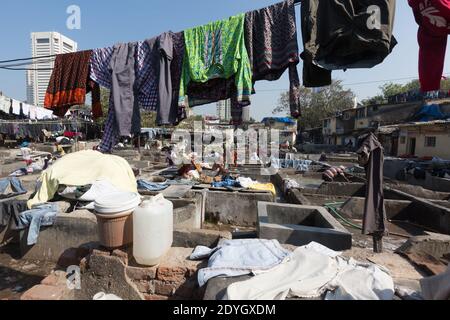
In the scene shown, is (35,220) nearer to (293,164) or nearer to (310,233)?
(310,233)

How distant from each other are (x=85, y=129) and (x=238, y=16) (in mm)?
29903

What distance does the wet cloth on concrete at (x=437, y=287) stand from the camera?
1879 mm

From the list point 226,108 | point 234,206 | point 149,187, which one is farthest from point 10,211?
point 226,108

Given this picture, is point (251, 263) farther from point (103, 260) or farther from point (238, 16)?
point (238, 16)

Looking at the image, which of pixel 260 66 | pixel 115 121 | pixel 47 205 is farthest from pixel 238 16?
pixel 47 205

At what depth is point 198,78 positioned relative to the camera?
3463mm

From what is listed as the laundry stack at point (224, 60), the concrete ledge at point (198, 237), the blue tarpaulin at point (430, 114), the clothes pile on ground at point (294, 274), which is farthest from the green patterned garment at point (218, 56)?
the blue tarpaulin at point (430, 114)

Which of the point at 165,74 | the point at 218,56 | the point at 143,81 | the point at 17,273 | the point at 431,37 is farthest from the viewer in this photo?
the point at 17,273

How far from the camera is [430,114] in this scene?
23.4 meters

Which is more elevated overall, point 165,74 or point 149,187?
point 165,74

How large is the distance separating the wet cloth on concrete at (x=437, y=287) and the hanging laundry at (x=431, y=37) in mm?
2150

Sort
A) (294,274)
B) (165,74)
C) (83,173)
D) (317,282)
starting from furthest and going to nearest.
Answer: (83,173) < (165,74) < (294,274) < (317,282)

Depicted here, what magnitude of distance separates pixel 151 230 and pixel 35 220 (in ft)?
13.9

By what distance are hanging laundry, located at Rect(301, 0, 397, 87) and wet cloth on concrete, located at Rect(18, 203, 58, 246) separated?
18.7ft
